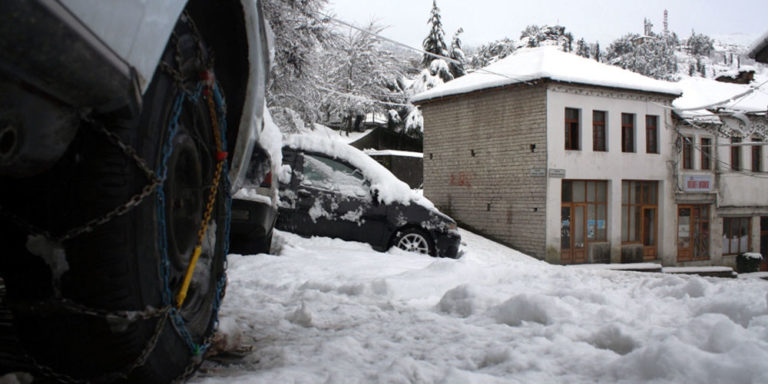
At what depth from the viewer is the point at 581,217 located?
23359 mm

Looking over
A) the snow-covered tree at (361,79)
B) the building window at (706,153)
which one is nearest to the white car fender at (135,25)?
the building window at (706,153)

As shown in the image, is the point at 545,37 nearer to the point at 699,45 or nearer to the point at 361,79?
the point at 361,79

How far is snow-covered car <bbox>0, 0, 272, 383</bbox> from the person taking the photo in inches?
47.1

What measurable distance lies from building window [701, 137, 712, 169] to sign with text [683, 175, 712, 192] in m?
0.57

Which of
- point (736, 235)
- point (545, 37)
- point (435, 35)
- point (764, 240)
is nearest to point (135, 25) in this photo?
point (736, 235)

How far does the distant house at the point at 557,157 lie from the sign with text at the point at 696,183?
32.5 inches

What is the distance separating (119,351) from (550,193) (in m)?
21.6

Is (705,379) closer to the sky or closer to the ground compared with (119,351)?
closer to the ground

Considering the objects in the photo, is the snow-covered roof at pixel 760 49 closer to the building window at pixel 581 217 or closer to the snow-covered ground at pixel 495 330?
the building window at pixel 581 217

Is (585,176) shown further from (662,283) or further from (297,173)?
(662,283)

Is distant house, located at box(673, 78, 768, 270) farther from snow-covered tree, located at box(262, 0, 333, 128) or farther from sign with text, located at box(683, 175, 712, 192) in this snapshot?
snow-covered tree, located at box(262, 0, 333, 128)

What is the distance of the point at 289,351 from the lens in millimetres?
2596

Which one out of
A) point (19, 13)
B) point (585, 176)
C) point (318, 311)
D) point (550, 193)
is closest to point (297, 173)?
point (318, 311)

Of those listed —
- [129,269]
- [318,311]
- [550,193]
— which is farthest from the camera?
[550,193]
